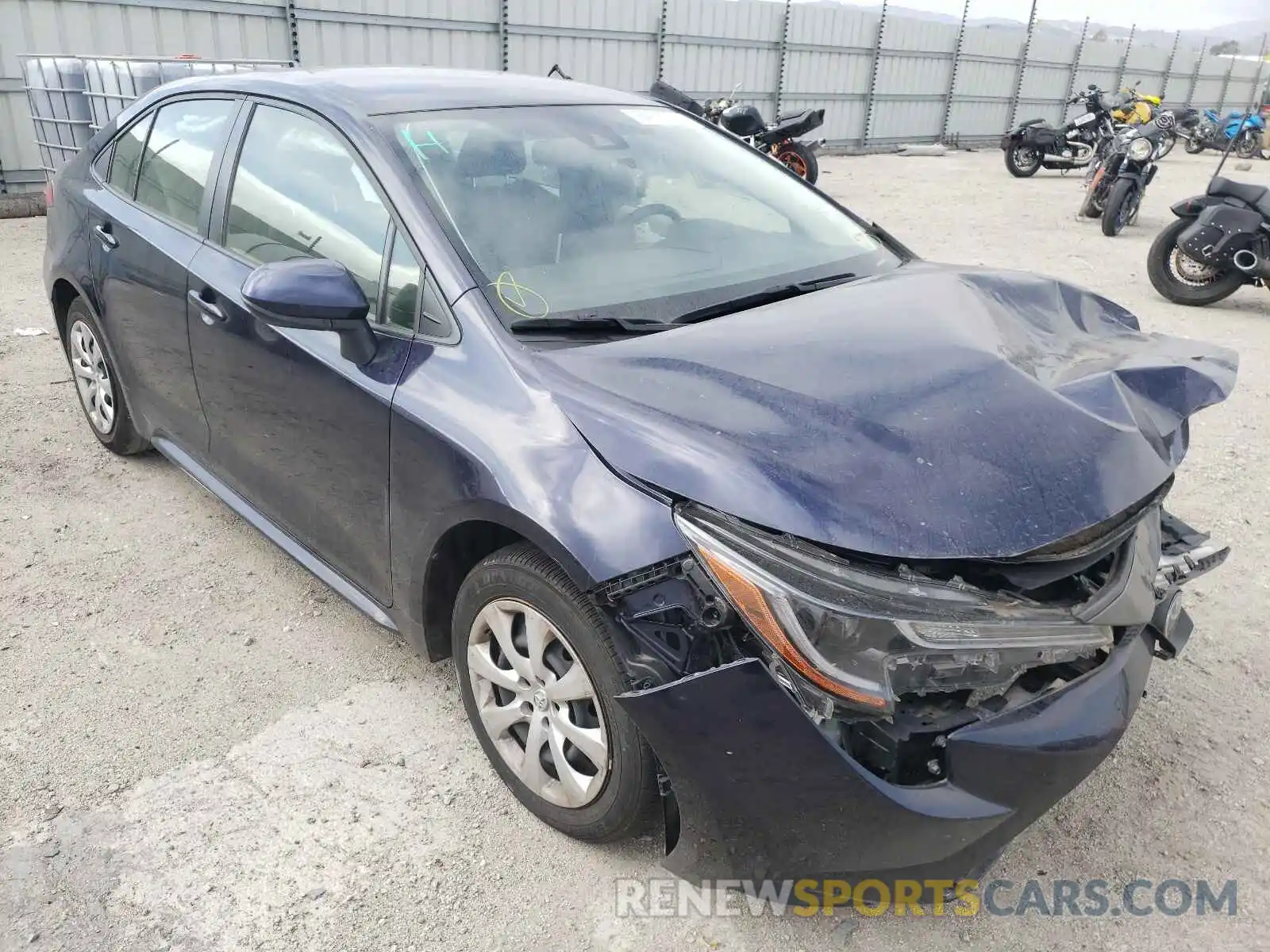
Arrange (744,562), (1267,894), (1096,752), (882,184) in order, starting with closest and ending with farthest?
(744,562) → (1096,752) → (1267,894) → (882,184)

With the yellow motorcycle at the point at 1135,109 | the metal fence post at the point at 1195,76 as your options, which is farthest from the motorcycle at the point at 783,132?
the metal fence post at the point at 1195,76

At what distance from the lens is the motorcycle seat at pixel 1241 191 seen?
694cm

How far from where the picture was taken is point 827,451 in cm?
187

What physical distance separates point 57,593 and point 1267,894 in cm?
360

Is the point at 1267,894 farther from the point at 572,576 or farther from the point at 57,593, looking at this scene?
the point at 57,593

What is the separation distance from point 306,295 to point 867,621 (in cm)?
146

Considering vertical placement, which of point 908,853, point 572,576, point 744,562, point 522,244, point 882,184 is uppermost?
point 522,244

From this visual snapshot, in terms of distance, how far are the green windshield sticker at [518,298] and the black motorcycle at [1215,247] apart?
6.68 m

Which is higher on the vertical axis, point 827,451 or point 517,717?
point 827,451

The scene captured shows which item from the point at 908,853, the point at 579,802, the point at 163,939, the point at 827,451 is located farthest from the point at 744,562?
the point at 163,939

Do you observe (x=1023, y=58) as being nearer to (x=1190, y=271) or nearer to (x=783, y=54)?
(x=783, y=54)

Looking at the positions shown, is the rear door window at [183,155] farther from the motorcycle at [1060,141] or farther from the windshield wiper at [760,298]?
the motorcycle at [1060,141]

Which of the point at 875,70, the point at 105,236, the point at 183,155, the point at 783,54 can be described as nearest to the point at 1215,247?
the point at 183,155

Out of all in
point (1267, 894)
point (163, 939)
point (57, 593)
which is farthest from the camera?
point (57, 593)
